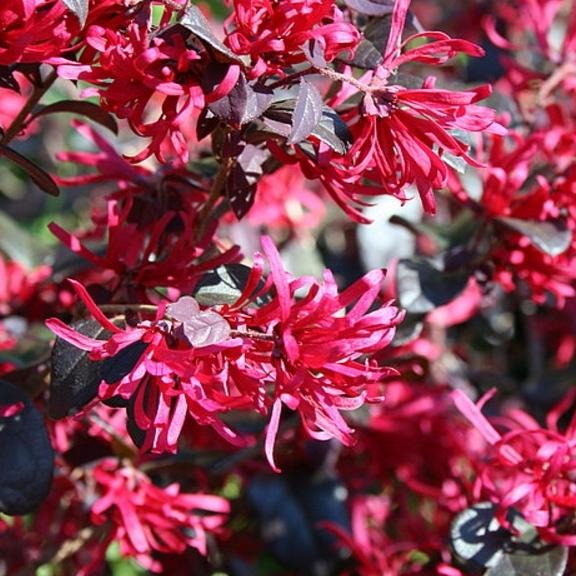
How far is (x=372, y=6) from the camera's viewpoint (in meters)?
0.83

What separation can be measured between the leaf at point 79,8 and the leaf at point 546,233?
480 mm

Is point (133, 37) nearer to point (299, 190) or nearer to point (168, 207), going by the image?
point (168, 207)

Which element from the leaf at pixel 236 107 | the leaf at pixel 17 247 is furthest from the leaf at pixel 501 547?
the leaf at pixel 17 247

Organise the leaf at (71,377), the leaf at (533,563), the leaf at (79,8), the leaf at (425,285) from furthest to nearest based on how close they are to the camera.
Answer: the leaf at (425,285) → the leaf at (533,563) → the leaf at (71,377) → the leaf at (79,8)

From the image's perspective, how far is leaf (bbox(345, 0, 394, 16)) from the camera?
0.82 metres

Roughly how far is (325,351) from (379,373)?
49 millimetres

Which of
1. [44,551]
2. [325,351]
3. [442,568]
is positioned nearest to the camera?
[325,351]

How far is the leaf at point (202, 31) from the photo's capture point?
2.19 ft

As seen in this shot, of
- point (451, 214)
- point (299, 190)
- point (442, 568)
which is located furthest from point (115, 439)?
point (451, 214)

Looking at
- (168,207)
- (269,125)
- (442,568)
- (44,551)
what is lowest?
(44,551)

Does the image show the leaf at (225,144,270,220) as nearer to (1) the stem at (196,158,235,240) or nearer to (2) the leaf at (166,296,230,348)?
(1) the stem at (196,158,235,240)

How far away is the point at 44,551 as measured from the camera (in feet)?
3.73

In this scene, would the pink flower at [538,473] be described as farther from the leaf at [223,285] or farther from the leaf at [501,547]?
the leaf at [223,285]

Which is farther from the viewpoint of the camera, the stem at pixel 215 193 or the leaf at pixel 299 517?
the leaf at pixel 299 517
